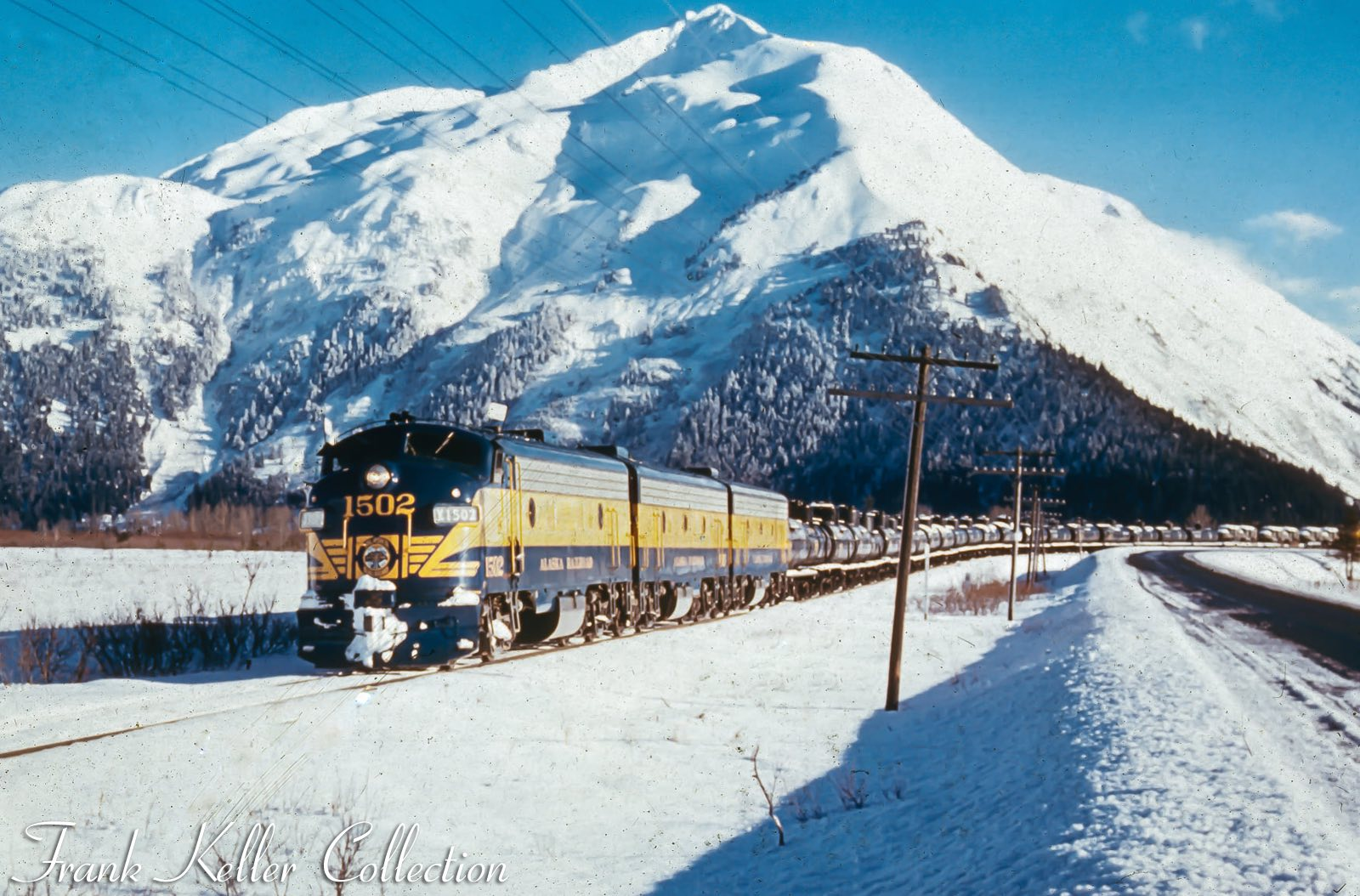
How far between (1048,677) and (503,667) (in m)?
9.62

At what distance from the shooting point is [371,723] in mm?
15617

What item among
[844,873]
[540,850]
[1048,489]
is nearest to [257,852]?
[540,850]

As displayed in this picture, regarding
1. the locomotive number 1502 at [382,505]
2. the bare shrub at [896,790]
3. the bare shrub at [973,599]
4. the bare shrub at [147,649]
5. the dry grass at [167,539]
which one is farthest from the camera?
the dry grass at [167,539]

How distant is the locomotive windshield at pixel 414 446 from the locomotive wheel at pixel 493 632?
2.51 metres

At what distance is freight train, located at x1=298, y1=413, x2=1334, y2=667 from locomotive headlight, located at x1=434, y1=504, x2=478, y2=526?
0.02 m

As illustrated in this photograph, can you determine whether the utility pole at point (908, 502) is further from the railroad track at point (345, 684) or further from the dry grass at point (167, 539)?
the dry grass at point (167, 539)

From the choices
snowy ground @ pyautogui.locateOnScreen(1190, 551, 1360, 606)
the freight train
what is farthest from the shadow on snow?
snowy ground @ pyautogui.locateOnScreen(1190, 551, 1360, 606)

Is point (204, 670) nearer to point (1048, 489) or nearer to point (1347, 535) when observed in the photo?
point (1347, 535)

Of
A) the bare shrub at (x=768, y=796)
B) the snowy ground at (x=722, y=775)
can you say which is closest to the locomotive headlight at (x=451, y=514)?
the snowy ground at (x=722, y=775)

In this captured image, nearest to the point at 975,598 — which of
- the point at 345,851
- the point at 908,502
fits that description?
the point at 908,502

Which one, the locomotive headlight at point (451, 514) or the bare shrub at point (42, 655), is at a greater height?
the locomotive headlight at point (451, 514)

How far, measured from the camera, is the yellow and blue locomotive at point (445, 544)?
19641 millimetres

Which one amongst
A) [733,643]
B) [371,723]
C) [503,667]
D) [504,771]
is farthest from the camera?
[733,643]

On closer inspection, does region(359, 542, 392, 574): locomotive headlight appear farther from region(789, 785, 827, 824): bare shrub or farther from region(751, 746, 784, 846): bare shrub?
region(789, 785, 827, 824): bare shrub
